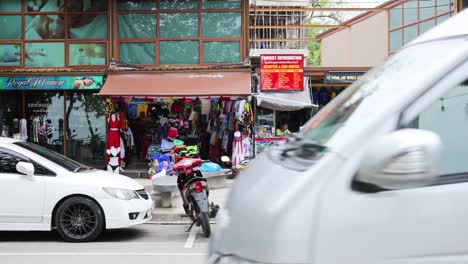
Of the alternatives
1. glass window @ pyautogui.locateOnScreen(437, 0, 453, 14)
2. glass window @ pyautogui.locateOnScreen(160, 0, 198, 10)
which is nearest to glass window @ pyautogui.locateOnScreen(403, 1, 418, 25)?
glass window @ pyautogui.locateOnScreen(437, 0, 453, 14)

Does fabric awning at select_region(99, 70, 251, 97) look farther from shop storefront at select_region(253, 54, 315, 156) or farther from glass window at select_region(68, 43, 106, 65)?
glass window at select_region(68, 43, 106, 65)

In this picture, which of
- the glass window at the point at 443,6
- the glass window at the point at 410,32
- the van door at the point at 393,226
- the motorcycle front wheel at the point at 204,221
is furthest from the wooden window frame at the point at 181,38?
the van door at the point at 393,226

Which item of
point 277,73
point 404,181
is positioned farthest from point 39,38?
point 404,181

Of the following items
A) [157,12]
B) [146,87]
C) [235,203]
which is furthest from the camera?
[157,12]

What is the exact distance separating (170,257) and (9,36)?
10.8 m

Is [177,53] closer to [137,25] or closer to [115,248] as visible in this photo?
[137,25]

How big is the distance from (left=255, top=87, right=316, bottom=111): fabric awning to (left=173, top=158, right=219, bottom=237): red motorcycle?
703cm

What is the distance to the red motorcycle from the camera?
852 cm

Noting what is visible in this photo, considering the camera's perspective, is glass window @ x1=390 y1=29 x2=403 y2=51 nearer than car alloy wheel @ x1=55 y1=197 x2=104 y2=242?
No

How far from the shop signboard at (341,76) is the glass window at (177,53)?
360 cm

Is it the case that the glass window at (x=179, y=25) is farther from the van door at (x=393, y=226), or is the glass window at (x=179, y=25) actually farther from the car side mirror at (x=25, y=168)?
the van door at (x=393, y=226)

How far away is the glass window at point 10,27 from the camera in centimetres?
1579

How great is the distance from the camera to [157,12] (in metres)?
15.6

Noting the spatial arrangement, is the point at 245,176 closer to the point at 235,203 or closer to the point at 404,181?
the point at 235,203
